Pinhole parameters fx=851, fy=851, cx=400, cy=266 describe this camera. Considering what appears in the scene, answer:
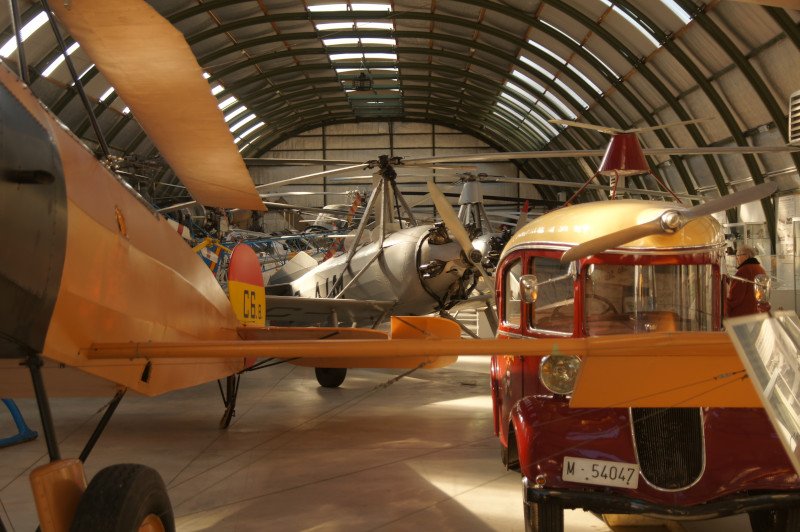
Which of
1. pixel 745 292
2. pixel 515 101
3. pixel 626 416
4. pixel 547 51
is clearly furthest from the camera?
pixel 515 101

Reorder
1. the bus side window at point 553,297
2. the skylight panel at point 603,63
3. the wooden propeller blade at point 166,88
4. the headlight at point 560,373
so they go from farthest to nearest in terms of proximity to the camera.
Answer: the skylight panel at point 603,63, the bus side window at point 553,297, the headlight at point 560,373, the wooden propeller blade at point 166,88

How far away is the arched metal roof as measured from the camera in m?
16.1

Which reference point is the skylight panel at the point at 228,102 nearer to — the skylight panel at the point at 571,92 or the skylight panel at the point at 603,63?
the skylight panel at the point at 571,92

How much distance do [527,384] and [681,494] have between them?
1.32 meters

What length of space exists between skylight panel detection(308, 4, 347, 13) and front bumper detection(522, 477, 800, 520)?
19.9 m

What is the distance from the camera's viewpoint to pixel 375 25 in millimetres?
24500

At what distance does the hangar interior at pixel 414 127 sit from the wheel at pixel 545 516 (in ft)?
2.78

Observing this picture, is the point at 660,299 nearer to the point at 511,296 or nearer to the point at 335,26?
the point at 511,296

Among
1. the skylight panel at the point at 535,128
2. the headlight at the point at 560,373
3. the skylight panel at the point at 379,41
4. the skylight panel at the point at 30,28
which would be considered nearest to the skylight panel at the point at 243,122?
the skylight panel at the point at 379,41

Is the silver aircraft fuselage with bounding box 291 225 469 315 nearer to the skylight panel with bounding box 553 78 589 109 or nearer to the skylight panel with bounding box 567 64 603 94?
the skylight panel with bounding box 567 64 603 94

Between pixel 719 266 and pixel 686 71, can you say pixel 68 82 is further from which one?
pixel 719 266

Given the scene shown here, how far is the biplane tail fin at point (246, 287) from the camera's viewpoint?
282 inches

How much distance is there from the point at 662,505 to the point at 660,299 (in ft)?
4.14

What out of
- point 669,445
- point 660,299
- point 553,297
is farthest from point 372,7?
point 669,445
